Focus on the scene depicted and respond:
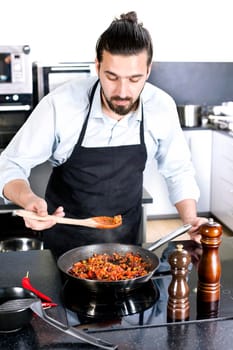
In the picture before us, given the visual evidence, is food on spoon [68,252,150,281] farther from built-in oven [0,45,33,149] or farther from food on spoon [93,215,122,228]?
built-in oven [0,45,33,149]

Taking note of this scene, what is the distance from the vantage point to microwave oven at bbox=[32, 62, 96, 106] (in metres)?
4.25

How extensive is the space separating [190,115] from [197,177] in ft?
1.91

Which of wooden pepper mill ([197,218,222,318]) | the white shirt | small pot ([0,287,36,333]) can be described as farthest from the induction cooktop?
the white shirt

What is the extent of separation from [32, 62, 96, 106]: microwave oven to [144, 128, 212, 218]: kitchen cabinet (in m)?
1.03

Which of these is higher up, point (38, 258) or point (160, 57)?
point (160, 57)

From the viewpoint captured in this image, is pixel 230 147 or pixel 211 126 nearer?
pixel 230 147

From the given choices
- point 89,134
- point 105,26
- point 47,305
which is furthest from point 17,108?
point 47,305

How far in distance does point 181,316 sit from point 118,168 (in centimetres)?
85

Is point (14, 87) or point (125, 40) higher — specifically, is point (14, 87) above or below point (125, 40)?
below

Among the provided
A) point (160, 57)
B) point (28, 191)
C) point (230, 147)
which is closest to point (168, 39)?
point (160, 57)

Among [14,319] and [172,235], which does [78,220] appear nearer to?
[172,235]

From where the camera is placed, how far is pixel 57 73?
4273 millimetres

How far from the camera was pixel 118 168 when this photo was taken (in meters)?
1.93

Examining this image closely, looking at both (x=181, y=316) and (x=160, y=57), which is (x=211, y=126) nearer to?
(x=160, y=57)
